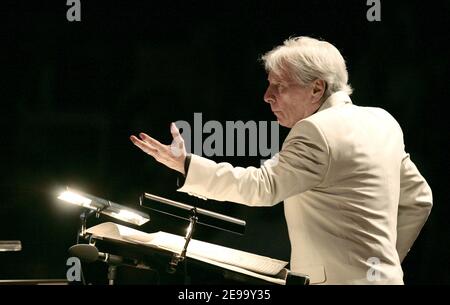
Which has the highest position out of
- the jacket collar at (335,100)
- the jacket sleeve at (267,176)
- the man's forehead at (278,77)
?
the man's forehead at (278,77)

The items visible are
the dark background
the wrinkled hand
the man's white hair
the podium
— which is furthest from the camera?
the dark background

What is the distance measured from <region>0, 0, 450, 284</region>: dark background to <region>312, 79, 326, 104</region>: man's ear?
990 mm

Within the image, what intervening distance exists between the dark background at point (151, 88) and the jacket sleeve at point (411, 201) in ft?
3.34

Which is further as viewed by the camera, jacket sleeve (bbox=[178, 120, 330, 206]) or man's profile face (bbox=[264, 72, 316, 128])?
man's profile face (bbox=[264, 72, 316, 128])

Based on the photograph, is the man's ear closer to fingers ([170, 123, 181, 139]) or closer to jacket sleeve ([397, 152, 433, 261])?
jacket sleeve ([397, 152, 433, 261])

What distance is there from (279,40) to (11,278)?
1752 mm

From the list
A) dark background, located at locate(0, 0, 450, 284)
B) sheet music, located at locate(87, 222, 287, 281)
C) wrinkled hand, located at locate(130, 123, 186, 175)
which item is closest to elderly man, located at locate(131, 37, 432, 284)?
wrinkled hand, located at locate(130, 123, 186, 175)

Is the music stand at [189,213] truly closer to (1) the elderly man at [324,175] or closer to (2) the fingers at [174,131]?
(1) the elderly man at [324,175]

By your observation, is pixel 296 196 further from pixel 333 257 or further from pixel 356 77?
pixel 356 77

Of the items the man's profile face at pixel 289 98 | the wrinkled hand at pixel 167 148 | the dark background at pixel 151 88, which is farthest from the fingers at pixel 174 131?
the dark background at pixel 151 88

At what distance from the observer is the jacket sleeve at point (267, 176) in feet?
5.92

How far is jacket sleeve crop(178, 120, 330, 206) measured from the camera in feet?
5.92

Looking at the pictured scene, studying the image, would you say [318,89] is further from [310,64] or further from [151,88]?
[151,88]

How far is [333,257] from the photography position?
1.91 meters
